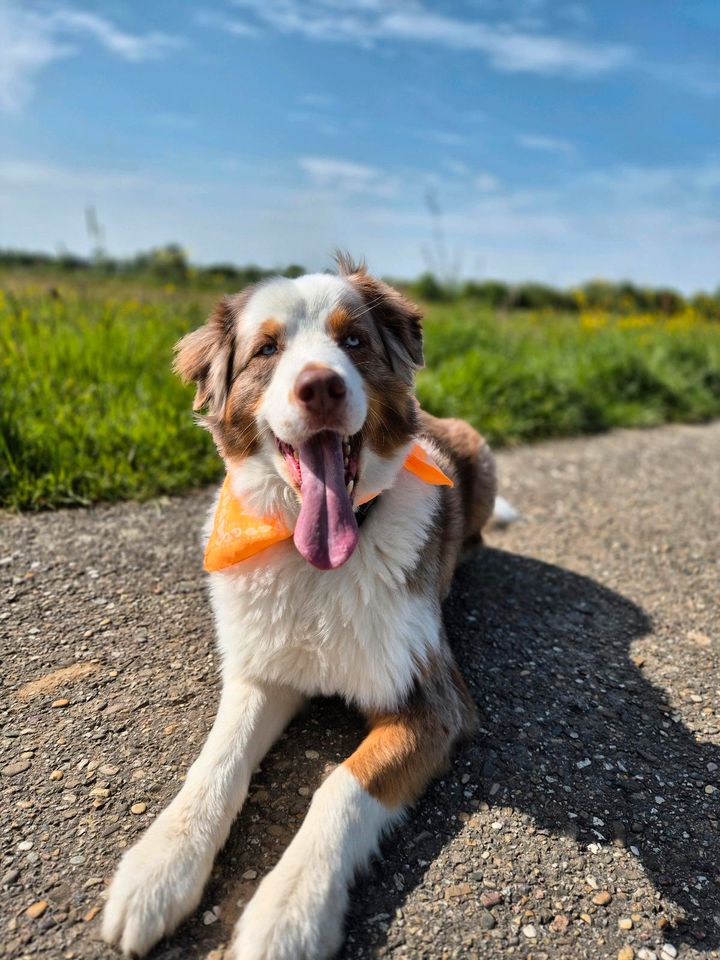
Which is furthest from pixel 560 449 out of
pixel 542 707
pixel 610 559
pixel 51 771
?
pixel 51 771

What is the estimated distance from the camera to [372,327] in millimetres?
3420

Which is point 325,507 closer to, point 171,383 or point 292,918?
point 292,918

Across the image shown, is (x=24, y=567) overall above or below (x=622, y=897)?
above

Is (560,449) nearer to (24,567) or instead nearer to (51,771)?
(24,567)

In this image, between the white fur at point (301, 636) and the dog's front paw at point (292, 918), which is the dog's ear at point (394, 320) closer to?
the white fur at point (301, 636)

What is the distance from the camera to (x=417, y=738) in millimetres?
3006

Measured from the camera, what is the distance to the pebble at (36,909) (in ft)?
8.26

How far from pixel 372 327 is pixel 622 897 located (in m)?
2.49

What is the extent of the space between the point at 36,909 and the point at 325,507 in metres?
1.71

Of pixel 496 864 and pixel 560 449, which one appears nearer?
pixel 496 864

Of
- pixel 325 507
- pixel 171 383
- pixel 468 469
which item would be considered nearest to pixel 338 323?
pixel 325 507

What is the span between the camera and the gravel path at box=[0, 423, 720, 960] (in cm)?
260

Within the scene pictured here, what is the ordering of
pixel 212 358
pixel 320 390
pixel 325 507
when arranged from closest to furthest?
pixel 320 390 → pixel 325 507 → pixel 212 358

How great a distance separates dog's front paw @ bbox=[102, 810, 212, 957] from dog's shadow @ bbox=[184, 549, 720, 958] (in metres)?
0.14
